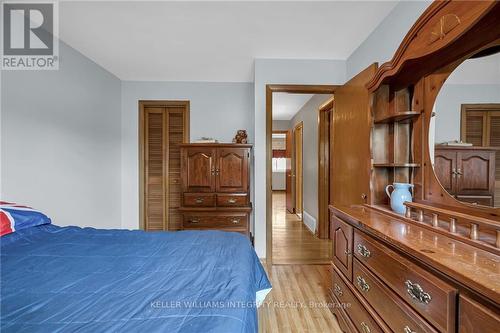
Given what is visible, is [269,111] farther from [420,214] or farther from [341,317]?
[341,317]

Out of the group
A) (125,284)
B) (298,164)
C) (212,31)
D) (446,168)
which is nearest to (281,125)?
(298,164)

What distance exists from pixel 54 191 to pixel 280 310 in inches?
97.2

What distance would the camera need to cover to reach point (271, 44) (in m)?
2.43

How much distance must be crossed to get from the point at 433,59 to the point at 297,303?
2092mm

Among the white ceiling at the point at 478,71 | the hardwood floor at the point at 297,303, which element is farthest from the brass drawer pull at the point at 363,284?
the white ceiling at the point at 478,71

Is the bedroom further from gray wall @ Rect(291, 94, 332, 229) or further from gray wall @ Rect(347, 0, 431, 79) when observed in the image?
gray wall @ Rect(291, 94, 332, 229)

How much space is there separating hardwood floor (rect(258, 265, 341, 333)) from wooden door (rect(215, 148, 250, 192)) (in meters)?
1.07

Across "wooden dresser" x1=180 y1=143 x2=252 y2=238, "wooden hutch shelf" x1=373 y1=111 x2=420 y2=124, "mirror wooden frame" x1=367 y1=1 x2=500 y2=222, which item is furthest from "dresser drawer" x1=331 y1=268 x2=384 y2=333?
"wooden dresser" x1=180 y1=143 x2=252 y2=238

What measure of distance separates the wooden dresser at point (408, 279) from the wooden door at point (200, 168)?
173cm

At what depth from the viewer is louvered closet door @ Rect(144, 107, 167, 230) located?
3.59 m

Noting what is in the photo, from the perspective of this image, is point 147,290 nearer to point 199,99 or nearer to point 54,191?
point 54,191

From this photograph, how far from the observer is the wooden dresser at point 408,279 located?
71 cm

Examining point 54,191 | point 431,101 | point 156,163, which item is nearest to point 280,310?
point 431,101

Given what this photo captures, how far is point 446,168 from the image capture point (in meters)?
1.34
